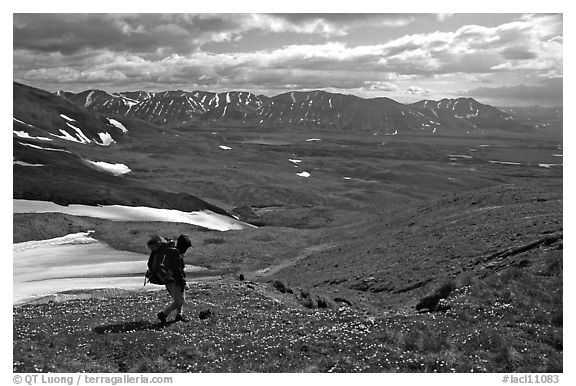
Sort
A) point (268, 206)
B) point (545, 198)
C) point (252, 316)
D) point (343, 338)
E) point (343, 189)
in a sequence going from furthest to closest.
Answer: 1. point (343, 189)
2. point (268, 206)
3. point (545, 198)
4. point (252, 316)
5. point (343, 338)

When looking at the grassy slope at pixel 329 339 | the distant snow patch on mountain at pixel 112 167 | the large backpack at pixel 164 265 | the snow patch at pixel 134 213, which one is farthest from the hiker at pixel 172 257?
the distant snow patch on mountain at pixel 112 167

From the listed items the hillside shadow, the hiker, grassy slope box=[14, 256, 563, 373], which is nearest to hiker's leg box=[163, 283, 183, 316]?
the hiker

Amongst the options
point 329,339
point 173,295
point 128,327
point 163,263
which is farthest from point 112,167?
point 329,339

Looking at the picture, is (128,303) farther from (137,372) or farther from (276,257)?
(276,257)

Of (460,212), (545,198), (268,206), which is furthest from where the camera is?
(268,206)

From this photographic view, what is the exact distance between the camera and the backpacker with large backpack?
22547mm

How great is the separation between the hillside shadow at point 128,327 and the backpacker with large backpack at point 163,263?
206 centimetres

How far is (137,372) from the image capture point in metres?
19.2

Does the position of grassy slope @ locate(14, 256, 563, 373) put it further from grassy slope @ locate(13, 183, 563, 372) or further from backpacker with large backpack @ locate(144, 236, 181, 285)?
backpacker with large backpack @ locate(144, 236, 181, 285)

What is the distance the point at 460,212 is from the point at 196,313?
43543mm

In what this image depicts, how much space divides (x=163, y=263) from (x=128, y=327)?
131 inches

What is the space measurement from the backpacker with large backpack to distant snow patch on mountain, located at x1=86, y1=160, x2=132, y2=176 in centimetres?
16318
